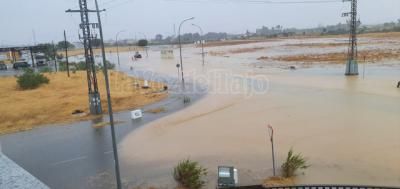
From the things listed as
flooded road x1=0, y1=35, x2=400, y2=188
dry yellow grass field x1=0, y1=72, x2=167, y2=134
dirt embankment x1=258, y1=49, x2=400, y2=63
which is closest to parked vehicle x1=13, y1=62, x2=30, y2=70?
dry yellow grass field x1=0, y1=72, x2=167, y2=134

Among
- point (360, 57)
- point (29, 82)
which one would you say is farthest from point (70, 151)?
point (360, 57)

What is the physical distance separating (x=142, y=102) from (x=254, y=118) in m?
10.9

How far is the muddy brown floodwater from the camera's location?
12.7 metres

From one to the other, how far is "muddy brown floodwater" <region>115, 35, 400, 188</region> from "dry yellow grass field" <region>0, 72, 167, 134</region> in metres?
6.15

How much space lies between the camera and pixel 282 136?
1697 cm

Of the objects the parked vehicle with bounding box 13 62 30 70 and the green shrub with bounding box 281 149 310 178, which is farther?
the parked vehicle with bounding box 13 62 30 70

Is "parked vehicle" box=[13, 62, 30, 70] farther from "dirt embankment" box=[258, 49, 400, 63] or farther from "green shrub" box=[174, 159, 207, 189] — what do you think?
"green shrub" box=[174, 159, 207, 189]

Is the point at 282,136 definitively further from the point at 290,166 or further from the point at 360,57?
the point at 360,57

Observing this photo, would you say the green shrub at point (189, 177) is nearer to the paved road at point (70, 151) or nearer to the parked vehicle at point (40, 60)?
the paved road at point (70, 151)

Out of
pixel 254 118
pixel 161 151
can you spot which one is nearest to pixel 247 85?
pixel 254 118

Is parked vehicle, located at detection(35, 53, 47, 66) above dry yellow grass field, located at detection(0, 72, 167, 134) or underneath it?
above

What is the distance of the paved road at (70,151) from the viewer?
12945mm

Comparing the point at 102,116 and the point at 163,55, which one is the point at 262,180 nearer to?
the point at 102,116

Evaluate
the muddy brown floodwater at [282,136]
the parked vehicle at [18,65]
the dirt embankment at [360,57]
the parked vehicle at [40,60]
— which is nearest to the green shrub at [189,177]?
the muddy brown floodwater at [282,136]
